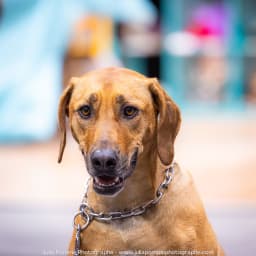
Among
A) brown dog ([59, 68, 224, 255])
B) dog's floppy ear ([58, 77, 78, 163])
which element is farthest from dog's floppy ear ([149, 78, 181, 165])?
dog's floppy ear ([58, 77, 78, 163])

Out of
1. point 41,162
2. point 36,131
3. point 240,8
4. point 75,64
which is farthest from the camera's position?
point 240,8

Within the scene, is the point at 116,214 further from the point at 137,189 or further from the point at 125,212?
the point at 137,189

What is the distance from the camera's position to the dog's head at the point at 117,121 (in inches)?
125

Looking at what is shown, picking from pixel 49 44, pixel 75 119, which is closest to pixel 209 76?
pixel 49 44

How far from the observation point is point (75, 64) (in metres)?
11.7

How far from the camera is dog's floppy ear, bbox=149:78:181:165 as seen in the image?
3.39m

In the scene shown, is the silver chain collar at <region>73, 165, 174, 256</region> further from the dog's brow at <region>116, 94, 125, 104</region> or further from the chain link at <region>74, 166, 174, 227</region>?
the dog's brow at <region>116, 94, 125, 104</region>

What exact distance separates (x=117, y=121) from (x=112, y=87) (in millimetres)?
144

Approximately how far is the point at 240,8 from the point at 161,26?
129cm

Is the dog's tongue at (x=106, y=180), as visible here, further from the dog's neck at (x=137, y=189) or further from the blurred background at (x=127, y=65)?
the blurred background at (x=127, y=65)

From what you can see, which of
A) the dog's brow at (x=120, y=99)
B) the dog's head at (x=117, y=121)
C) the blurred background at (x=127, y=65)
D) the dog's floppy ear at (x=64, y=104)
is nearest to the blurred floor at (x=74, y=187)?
the blurred background at (x=127, y=65)

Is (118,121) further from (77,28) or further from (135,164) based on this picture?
(77,28)

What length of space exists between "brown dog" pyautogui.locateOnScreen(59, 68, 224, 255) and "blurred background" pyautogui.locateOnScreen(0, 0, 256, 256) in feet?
5.06

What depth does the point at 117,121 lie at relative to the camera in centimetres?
331
